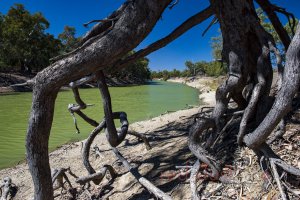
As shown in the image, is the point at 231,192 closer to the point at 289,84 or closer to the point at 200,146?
the point at 200,146

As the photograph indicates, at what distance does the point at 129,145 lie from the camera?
7121 mm

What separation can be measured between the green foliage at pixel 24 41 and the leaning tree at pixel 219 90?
40.4m

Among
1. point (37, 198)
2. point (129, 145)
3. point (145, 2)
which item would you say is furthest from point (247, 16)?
point (129, 145)

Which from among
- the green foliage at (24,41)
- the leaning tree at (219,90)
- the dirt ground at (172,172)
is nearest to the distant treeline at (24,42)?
the green foliage at (24,41)

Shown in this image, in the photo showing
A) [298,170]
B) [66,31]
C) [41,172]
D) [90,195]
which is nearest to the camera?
[298,170]

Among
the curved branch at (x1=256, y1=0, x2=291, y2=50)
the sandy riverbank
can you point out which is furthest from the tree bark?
the sandy riverbank

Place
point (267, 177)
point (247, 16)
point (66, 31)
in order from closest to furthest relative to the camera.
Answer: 1. point (267, 177)
2. point (247, 16)
3. point (66, 31)

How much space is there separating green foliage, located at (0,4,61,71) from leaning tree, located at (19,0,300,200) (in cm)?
4039

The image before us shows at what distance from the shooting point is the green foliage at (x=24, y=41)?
131 ft

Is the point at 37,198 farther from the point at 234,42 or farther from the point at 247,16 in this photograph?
the point at 247,16

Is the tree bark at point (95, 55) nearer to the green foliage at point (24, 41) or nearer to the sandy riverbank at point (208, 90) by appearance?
the sandy riverbank at point (208, 90)

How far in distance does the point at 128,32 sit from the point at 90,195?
9.08 feet

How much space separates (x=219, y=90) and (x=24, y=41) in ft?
147

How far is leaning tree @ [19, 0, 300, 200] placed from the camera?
2781mm
